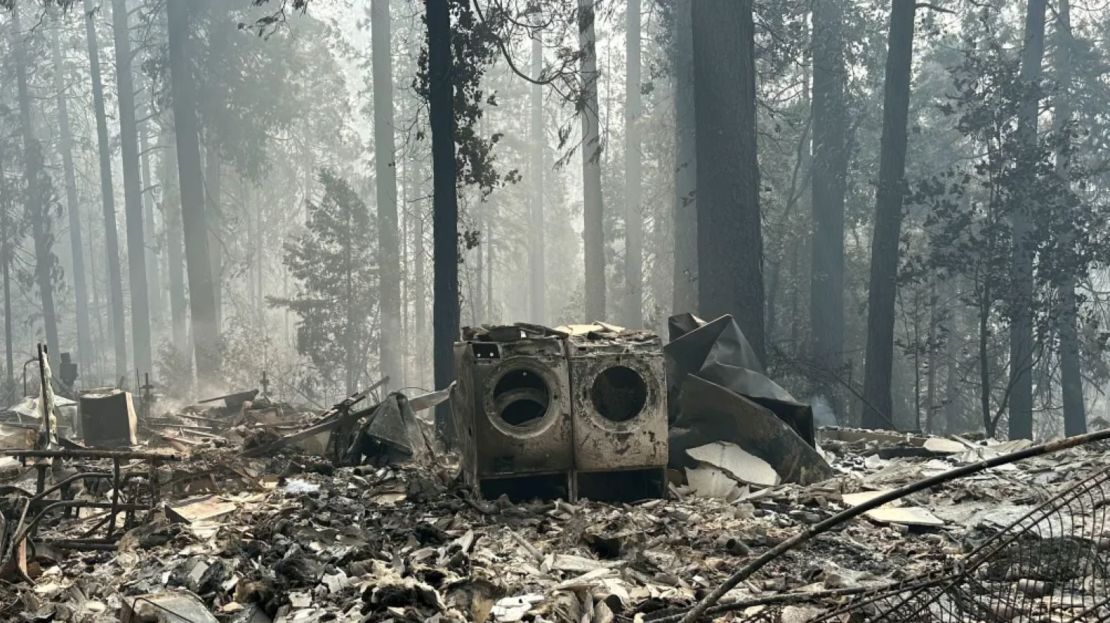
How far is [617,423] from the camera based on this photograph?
26.3ft

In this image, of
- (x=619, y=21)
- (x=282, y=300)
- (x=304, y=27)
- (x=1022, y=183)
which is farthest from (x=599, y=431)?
(x=304, y=27)

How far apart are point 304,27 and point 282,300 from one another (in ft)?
55.4

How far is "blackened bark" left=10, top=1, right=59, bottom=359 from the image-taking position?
3709 centimetres

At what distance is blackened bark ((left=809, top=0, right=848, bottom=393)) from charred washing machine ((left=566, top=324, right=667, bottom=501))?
13.2m

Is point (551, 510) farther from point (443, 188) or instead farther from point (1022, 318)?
point (1022, 318)

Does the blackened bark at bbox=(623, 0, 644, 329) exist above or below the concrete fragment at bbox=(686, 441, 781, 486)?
above

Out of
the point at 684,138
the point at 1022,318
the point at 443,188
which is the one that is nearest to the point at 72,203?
the point at 684,138

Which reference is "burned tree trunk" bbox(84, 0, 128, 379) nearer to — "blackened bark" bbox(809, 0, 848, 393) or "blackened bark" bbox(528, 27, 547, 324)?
"blackened bark" bbox(528, 27, 547, 324)

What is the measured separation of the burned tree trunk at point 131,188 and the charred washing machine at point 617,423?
3154cm

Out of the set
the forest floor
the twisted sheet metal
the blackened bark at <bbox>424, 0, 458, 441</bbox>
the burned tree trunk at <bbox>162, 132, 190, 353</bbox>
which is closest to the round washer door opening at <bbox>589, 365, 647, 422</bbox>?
the forest floor

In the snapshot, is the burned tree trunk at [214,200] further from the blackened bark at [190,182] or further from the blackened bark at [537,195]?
the blackened bark at [537,195]

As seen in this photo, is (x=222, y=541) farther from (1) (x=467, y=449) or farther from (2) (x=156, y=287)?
(2) (x=156, y=287)

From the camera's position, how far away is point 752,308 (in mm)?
13523

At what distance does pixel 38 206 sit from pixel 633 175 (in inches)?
953
